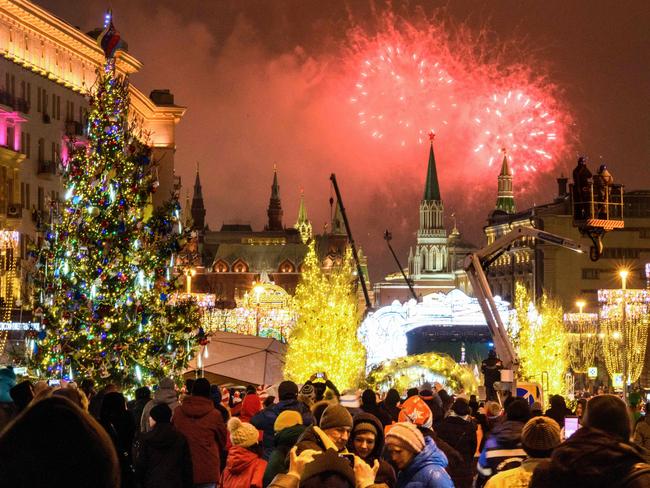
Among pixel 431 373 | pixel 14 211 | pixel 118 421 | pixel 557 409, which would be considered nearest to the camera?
pixel 118 421

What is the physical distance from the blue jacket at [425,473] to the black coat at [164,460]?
3.33 meters

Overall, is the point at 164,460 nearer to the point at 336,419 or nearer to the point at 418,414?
the point at 418,414

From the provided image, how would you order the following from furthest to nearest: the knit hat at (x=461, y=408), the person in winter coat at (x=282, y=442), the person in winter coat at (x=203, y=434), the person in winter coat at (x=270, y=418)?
the knit hat at (x=461, y=408) → the person in winter coat at (x=270, y=418) → the person in winter coat at (x=203, y=434) → the person in winter coat at (x=282, y=442)

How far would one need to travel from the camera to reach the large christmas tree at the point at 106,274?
72.7 feet

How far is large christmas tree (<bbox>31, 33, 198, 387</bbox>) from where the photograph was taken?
872 inches

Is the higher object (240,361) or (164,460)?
(240,361)

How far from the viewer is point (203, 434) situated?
1293 centimetres

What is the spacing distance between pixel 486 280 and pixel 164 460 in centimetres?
1640

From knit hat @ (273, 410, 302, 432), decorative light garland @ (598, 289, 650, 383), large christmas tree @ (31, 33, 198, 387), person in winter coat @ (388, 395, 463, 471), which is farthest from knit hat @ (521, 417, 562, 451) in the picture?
decorative light garland @ (598, 289, 650, 383)

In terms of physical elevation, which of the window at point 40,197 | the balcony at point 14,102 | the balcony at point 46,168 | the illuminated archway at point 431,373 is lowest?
the illuminated archway at point 431,373

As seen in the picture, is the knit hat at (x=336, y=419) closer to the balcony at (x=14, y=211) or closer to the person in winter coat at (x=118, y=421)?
the person in winter coat at (x=118, y=421)

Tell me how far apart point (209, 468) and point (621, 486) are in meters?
8.44

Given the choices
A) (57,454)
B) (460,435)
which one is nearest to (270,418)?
(460,435)

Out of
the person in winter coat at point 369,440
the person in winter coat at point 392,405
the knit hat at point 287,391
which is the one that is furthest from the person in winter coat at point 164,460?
the person in winter coat at point 392,405
